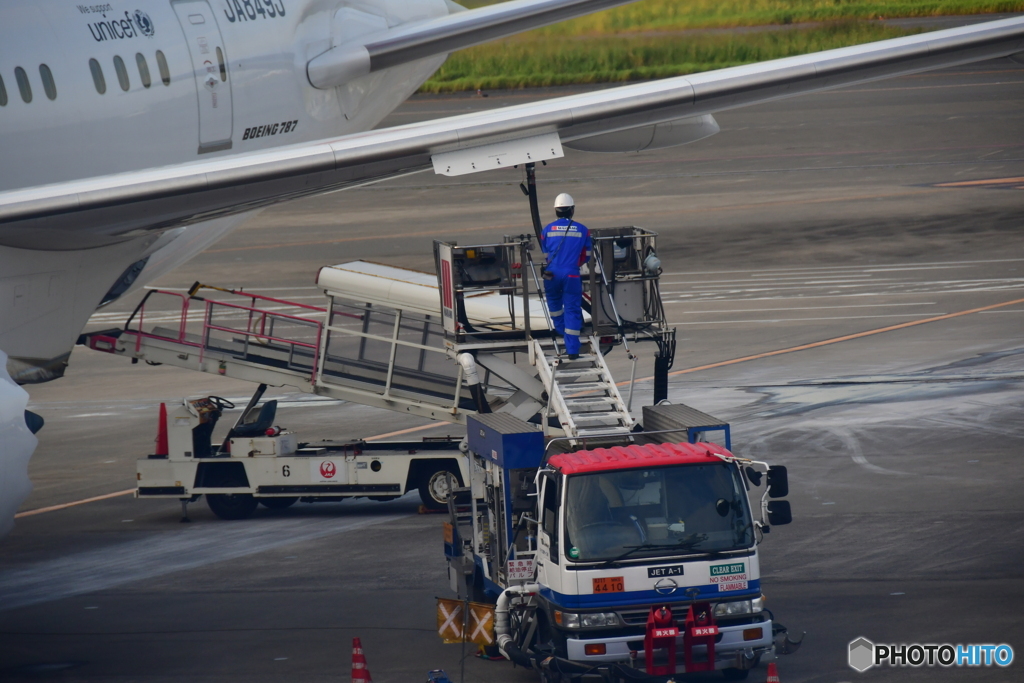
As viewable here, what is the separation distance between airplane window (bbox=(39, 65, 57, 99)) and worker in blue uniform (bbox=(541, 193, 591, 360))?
6.56m

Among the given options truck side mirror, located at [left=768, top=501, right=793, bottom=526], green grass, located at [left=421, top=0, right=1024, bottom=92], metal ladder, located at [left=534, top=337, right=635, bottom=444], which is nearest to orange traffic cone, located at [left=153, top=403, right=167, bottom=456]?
metal ladder, located at [left=534, top=337, right=635, bottom=444]

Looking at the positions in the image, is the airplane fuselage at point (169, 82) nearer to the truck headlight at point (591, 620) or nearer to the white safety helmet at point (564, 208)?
the white safety helmet at point (564, 208)

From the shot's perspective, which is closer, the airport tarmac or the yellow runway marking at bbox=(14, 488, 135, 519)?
the airport tarmac

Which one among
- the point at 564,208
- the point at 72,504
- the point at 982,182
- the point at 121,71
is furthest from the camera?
the point at 982,182

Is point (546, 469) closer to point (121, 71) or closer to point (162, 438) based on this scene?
point (121, 71)

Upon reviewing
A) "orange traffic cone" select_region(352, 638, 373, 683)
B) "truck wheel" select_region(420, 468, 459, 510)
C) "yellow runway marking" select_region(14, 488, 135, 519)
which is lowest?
"yellow runway marking" select_region(14, 488, 135, 519)

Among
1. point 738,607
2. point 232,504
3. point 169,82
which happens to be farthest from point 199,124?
point 738,607

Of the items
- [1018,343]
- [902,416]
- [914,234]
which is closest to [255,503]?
[902,416]

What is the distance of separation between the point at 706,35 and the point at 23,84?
59.0m

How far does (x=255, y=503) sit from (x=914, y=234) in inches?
1184

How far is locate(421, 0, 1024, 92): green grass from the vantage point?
70000mm

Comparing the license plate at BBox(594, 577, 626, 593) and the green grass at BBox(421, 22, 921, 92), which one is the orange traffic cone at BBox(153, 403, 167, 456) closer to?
the license plate at BBox(594, 577, 626, 593)

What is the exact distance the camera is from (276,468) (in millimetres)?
21734

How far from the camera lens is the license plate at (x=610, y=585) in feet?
Answer: 43.3
